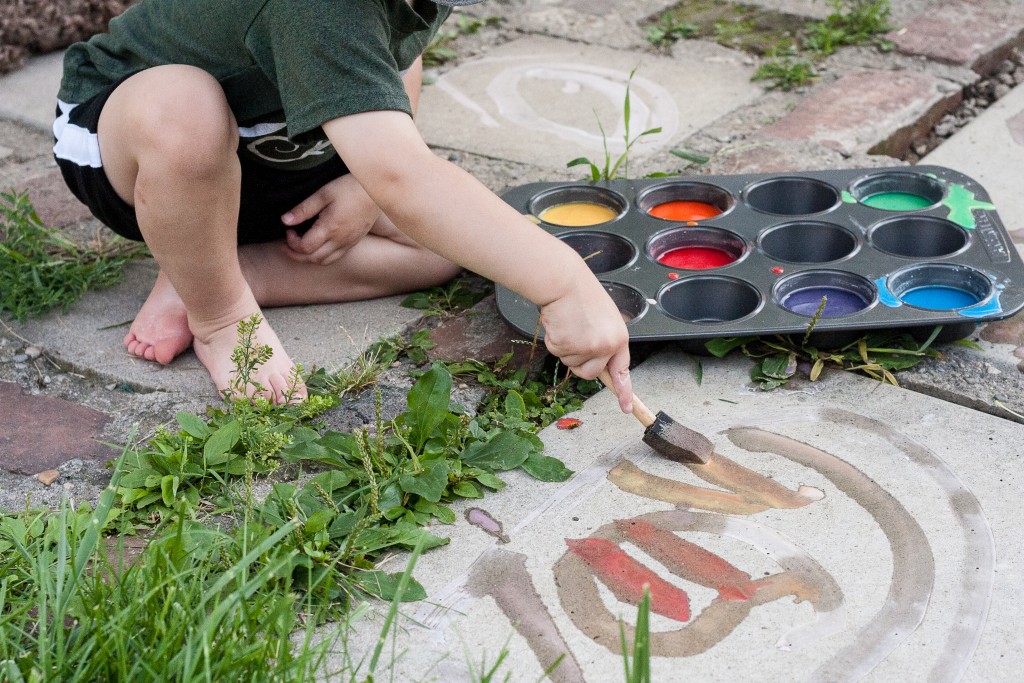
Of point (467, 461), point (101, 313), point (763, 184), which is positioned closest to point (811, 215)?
point (763, 184)

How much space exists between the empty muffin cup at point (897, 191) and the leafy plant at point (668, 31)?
929 millimetres

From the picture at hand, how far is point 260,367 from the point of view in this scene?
58.7 inches

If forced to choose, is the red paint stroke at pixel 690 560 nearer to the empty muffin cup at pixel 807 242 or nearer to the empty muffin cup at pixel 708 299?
the empty muffin cup at pixel 708 299

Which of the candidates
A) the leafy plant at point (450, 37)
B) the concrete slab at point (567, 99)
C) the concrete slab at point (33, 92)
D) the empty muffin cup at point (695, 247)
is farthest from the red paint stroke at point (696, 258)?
the concrete slab at point (33, 92)

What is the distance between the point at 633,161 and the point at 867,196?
0.45 meters

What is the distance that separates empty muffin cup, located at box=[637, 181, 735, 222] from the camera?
1.81 m

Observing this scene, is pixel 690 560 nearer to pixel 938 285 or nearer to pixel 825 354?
pixel 825 354

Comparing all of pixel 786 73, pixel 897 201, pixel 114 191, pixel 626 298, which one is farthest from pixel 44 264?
pixel 786 73

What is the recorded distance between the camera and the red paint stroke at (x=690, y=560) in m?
1.13

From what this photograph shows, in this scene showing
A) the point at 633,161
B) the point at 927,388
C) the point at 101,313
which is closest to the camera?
the point at 927,388

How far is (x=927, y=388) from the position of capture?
57.0 inches

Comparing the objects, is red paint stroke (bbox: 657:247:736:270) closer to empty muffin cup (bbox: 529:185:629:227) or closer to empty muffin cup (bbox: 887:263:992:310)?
empty muffin cup (bbox: 529:185:629:227)

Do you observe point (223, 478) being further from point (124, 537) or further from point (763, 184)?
point (763, 184)

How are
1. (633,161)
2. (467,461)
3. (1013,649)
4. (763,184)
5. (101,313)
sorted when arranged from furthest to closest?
1. (633,161)
2. (763,184)
3. (101,313)
4. (467,461)
5. (1013,649)
